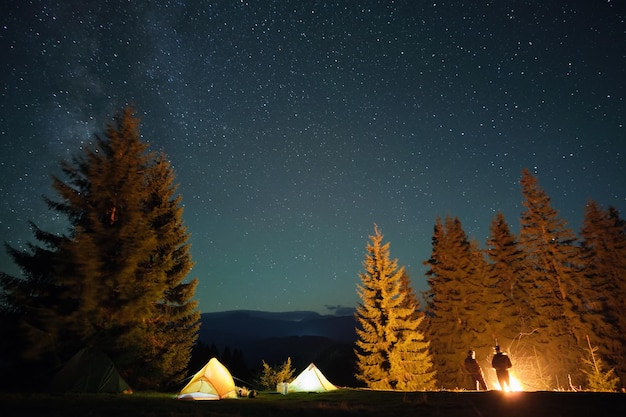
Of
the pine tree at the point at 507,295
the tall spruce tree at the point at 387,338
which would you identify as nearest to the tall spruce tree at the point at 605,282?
the pine tree at the point at 507,295

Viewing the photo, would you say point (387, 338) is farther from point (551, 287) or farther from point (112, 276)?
point (112, 276)

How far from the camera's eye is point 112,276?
15.7m

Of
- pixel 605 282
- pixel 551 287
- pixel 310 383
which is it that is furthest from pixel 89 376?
pixel 605 282

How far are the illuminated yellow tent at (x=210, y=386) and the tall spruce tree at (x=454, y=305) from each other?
21.0m

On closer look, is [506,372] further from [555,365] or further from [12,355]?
[555,365]

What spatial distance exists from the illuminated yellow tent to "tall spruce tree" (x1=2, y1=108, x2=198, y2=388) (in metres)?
3.20

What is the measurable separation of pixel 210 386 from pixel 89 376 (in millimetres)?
4325

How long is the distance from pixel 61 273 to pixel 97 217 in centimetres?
291

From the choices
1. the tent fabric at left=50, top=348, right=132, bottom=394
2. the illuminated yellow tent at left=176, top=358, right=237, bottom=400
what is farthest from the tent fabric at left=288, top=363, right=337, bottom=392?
the tent fabric at left=50, top=348, right=132, bottom=394

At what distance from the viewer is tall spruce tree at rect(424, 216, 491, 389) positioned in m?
29.5

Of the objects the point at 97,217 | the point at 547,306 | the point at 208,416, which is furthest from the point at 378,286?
the point at 208,416

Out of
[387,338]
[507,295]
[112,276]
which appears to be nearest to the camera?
[112,276]

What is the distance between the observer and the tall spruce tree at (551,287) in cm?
2733

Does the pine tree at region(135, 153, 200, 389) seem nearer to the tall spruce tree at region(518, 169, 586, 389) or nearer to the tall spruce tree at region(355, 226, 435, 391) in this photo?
the tall spruce tree at region(355, 226, 435, 391)
